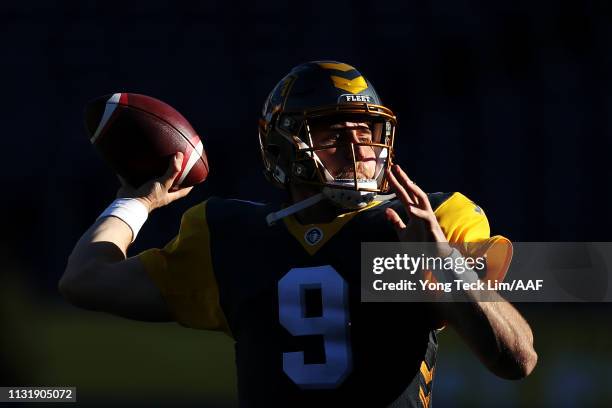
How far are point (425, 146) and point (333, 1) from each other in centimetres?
105

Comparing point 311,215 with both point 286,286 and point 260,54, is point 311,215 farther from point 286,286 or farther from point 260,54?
point 260,54

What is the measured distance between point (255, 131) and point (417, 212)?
11.8 ft

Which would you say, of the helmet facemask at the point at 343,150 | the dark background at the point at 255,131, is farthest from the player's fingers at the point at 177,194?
the dark background at the point at 255,131

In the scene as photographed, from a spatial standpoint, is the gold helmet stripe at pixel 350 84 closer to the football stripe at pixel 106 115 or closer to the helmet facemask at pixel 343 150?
the helmet facemask at pixel 343 150

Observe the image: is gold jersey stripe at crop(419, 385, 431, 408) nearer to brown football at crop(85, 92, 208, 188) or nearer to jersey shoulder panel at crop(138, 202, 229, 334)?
jersey shoulder panel at crop(138, 202, 229, 334)

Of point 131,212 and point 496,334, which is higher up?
point 131,212

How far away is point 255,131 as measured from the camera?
5496 millimetres

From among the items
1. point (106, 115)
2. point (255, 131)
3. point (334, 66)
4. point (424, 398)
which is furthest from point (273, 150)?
point (255, 131)

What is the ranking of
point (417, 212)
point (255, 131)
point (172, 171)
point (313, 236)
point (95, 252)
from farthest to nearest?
point (255, 131), point (172, 171), point (95, 252), point (313, 236), point (417, 212)

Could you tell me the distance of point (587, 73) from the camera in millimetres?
5562

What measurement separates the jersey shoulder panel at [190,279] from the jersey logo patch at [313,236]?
9.4 inches

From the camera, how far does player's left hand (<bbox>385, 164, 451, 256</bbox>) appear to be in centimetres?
194

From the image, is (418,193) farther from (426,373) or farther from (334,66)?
(334,66)

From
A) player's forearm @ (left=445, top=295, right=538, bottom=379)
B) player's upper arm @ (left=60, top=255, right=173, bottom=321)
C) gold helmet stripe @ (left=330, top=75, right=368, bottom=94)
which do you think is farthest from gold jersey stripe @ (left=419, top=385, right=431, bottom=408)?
gold helmet stripe @ (left=330, top=75, right=368, bottom=94)
